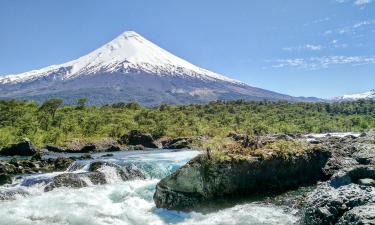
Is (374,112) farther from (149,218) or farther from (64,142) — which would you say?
(149,218)

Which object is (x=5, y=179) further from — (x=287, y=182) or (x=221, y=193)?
(x=287, y=182)

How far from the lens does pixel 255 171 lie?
2189 centimetres

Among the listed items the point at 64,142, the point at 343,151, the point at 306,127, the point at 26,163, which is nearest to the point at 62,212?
the point at 26,163

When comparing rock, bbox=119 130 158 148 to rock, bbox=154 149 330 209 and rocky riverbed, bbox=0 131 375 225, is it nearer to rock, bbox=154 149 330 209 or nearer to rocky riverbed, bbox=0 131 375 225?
rocky riverbed, bbox=0 131 375 225

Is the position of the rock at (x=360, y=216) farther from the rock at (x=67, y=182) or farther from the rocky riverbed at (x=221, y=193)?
the rock at (x=67, y=182)

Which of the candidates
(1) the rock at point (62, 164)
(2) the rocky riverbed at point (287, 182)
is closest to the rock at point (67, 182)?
(2) the rocky riverbed at point (287, 182)

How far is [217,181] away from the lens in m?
20.8

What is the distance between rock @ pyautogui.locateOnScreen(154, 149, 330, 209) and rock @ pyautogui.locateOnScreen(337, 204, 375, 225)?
771 centimetres

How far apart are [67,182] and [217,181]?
387 inches

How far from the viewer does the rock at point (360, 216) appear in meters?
12.5

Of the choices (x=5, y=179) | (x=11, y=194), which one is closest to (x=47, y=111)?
(x=5, y=179)

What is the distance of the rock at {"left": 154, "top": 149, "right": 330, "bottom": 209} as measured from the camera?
67.0 feet

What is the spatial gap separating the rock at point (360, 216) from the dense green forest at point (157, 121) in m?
33.1

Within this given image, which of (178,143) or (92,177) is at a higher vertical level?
(92,177)
